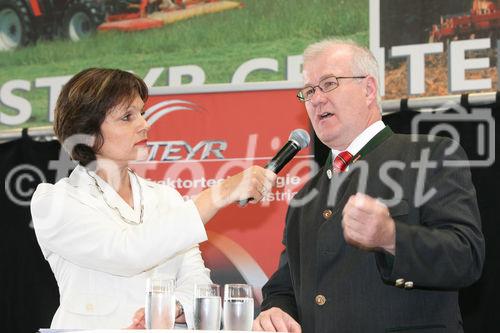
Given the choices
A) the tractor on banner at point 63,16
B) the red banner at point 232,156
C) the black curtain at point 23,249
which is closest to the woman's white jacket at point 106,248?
the red banner at point 232,156

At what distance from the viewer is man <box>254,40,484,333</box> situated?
224cm

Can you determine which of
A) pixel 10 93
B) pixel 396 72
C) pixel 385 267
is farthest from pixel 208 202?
pixel 10 93

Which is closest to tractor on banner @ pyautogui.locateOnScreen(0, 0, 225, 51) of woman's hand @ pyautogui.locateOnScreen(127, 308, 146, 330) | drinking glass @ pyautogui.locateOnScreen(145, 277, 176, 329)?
woman's hand @ pyautogui.locateOnScreen(127, 308, 146, 330)

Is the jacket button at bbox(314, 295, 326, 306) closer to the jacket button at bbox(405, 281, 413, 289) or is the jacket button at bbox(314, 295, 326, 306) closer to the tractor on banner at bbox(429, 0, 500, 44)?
the jacket button at bbox(405, 281, 413, 289)

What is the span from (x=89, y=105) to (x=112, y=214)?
0.45 meters

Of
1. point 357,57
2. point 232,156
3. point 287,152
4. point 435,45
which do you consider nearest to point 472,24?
point 435,45

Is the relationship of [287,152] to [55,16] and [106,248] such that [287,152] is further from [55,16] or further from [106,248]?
[55,16]

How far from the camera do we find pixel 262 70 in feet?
16.7

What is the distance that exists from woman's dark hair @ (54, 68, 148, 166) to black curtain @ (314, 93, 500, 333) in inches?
69.5

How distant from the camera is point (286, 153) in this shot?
8.83ft

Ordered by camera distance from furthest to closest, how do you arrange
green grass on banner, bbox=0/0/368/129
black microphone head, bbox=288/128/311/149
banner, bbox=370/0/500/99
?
green grass on banner, bbox=0/0/368/129
banner, bbox=370/0/500/99
black microphone head, bbox=288/128/311/149

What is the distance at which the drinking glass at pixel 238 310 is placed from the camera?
2.16 m

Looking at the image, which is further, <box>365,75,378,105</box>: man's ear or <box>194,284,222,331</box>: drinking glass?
<box>365,75,378,105</box>: man's ear

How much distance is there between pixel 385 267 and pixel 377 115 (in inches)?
31.5
